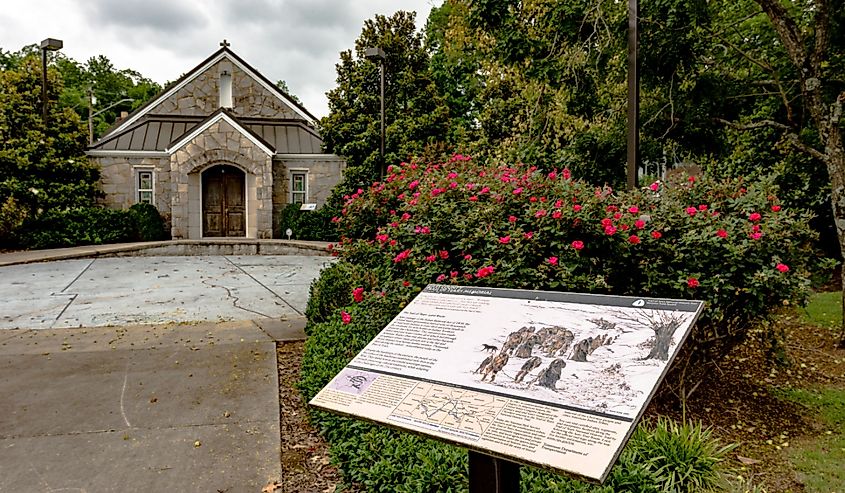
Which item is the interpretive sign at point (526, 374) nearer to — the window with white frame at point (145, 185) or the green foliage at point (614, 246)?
the green foliage at point (614, 246)

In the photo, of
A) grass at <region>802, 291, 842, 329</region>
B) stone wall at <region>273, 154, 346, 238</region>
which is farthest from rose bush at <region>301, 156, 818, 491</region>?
stone wall at <region>273, 154, 346, 238</region>

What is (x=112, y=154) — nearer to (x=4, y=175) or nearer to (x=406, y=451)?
(x=4, y=175)

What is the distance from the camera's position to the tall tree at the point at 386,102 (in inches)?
635

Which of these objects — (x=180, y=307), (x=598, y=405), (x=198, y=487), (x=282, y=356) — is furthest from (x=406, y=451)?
(x=180, y=307)

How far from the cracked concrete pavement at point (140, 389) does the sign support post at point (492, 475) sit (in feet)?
5.16

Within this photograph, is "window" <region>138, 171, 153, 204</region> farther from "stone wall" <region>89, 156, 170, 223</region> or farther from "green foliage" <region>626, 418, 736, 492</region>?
"green foliage" <region>626, 418, 736, 492</region>

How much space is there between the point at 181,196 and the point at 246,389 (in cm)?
1366

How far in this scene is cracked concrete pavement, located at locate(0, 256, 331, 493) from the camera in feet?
10.5

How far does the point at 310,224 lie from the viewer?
17047 millimetres

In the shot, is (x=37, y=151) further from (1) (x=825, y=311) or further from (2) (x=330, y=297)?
(1) (x=825, y=311)

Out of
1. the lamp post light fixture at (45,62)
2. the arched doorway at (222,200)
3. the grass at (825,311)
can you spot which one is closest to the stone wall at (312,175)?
the arched doorway at (222,200)

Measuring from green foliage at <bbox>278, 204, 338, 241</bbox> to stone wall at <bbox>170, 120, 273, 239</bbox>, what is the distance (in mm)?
637

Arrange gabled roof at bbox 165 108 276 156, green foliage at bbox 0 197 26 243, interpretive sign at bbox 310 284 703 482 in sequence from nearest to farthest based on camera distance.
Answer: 1. interpretive sign at bbox 310 284 703 482
2. green foliage at bbox 0 197 26 243
3. gabled roof at bbox 165 108 276 156

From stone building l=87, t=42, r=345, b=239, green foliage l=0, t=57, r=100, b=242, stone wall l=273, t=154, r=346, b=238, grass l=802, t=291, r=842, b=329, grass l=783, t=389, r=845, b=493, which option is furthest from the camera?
stone wall l=273, t=154, r=346, b=238
